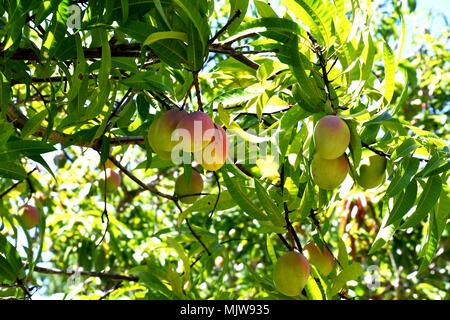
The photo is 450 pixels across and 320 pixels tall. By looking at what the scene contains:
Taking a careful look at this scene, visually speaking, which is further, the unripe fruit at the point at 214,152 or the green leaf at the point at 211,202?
the green leaf at the point at 211,202

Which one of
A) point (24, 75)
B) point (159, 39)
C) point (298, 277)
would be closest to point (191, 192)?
point (298, 277)

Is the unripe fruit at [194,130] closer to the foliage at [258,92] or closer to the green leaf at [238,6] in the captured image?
the foliage at [258,92]

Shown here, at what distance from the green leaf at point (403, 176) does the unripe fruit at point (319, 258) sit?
0.54m

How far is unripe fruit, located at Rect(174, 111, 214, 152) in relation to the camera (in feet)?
3.84

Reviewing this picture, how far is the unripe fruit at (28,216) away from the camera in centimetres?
268

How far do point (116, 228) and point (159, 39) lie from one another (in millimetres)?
2131

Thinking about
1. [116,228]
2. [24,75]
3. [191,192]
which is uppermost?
[24,75]

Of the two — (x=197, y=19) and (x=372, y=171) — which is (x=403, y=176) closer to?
(x=372, y=171)

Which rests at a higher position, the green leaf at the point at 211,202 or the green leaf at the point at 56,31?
the green leaf at the point at 56,31

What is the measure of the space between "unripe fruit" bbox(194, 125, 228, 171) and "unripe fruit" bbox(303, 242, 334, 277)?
2.20 ft

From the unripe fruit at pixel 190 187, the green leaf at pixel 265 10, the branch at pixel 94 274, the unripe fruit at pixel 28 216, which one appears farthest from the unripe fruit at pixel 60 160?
the green leaf at pixel 265 10

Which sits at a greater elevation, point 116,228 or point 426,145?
point 426,145
